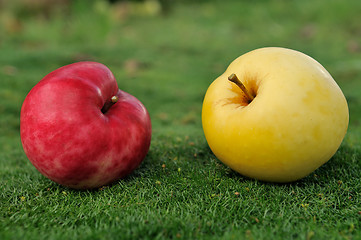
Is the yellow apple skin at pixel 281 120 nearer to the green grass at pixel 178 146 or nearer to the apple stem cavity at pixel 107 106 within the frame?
the green grass at pixel 178 146

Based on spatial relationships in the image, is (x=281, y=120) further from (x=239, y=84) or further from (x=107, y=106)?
(x=107, y=106)

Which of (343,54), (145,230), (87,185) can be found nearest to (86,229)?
(145,230)

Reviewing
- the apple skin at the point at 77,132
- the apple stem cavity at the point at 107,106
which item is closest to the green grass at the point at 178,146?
the apple skin at the point at 77,132

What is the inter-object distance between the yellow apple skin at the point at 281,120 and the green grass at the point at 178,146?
225mm

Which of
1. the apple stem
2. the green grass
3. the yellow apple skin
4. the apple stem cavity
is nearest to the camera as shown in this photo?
the green grass

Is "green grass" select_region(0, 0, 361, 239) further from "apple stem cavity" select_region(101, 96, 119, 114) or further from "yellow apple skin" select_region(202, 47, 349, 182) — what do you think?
"apple stem cavity" select_region(101, 96, 119, 114)

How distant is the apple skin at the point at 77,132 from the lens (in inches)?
81.5

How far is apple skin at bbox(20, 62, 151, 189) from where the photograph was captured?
207 centimetres

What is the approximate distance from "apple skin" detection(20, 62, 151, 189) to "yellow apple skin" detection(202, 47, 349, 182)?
2.09 ft

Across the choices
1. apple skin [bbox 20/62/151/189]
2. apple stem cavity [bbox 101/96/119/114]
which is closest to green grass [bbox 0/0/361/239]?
apple skin [bbox 20/62/151/189]

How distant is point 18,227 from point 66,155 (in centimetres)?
49

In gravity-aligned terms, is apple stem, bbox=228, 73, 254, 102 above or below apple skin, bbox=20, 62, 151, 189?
above

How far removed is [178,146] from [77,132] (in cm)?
117

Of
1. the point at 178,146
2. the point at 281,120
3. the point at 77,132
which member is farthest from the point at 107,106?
the point at 281,120
